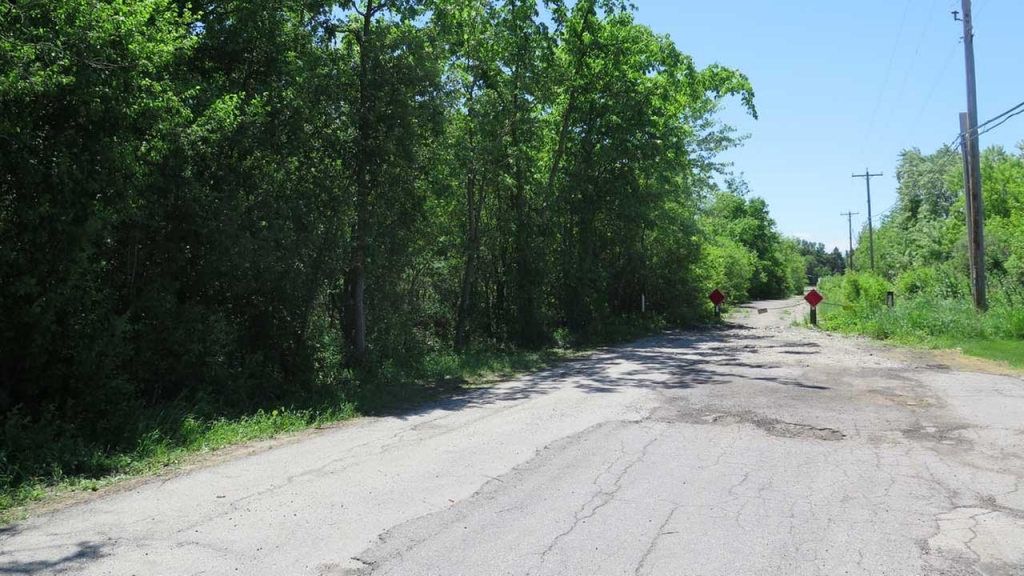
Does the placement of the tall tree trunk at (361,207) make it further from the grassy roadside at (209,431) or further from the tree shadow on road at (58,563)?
the tree shadow on road at (58,563)

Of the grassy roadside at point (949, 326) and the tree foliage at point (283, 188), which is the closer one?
the tree foliage at point (283, 188)

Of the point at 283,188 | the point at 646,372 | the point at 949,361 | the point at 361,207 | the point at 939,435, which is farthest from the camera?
the point at 949,361

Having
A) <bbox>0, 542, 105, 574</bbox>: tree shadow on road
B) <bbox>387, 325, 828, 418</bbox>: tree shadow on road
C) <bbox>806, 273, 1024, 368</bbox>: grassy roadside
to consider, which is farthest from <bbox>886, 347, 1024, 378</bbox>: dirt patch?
<bbox>0, 542, 105, 574</bbox>: tree shadow on road

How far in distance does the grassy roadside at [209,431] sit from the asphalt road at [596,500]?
629 mm

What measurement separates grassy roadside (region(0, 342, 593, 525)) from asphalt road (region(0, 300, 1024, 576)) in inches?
24.8

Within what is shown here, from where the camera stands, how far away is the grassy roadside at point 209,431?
6293 millimetres

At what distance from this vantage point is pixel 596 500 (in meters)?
5.66

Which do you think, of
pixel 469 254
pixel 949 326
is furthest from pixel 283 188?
pixel 949 326

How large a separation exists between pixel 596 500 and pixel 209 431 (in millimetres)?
5242

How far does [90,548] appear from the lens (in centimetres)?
470

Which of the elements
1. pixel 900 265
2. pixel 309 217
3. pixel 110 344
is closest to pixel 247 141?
pixel 309 217

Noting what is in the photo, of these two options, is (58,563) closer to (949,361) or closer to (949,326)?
(949,361)

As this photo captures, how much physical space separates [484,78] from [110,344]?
13170 millimetres

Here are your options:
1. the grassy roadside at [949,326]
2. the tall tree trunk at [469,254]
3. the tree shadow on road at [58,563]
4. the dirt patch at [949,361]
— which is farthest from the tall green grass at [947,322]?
the tree shadow on road at [58,563]
